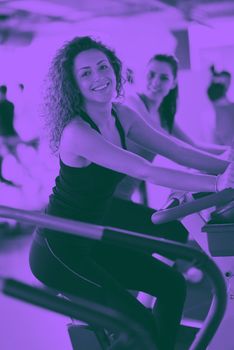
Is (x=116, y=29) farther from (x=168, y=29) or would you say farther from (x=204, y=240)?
(x=204, y=240)

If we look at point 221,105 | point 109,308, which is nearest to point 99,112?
point 109,308

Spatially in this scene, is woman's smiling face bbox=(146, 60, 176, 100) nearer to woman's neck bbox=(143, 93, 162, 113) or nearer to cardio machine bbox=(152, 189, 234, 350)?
woman's neck bbox=(143, 93, 162, 113)

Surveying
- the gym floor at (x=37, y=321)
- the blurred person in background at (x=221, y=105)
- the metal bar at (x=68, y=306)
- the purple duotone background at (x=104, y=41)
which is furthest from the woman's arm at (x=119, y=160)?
the blurred person in background at (x=221, y=105)

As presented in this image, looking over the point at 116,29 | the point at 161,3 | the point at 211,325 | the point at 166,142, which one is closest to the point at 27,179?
the point at 116,29

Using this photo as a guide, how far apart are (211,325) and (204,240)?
482 millimetres

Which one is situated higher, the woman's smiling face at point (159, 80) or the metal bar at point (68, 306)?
the woman's smiling face at point (159, 80)

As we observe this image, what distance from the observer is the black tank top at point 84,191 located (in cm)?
175

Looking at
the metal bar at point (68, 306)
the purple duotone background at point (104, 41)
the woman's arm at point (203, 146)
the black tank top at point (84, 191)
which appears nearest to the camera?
the metal bar at point (68, 306)

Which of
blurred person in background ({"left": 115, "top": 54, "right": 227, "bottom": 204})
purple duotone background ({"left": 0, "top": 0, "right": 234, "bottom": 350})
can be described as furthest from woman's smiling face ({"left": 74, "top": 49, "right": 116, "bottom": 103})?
purple duotone background ({"left": 0, "top": 0, "right": 234, "bottom": 350})

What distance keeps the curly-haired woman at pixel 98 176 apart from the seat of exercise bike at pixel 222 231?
0.56 ft

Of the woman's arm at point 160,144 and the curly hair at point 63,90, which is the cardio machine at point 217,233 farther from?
the curly hair at point 63,90

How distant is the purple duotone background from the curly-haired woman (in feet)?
4.54

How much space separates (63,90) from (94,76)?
0.12 meters

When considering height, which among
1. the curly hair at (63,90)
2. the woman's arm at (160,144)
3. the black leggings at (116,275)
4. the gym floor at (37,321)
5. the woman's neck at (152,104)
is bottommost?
the gym floor at (37,321)
